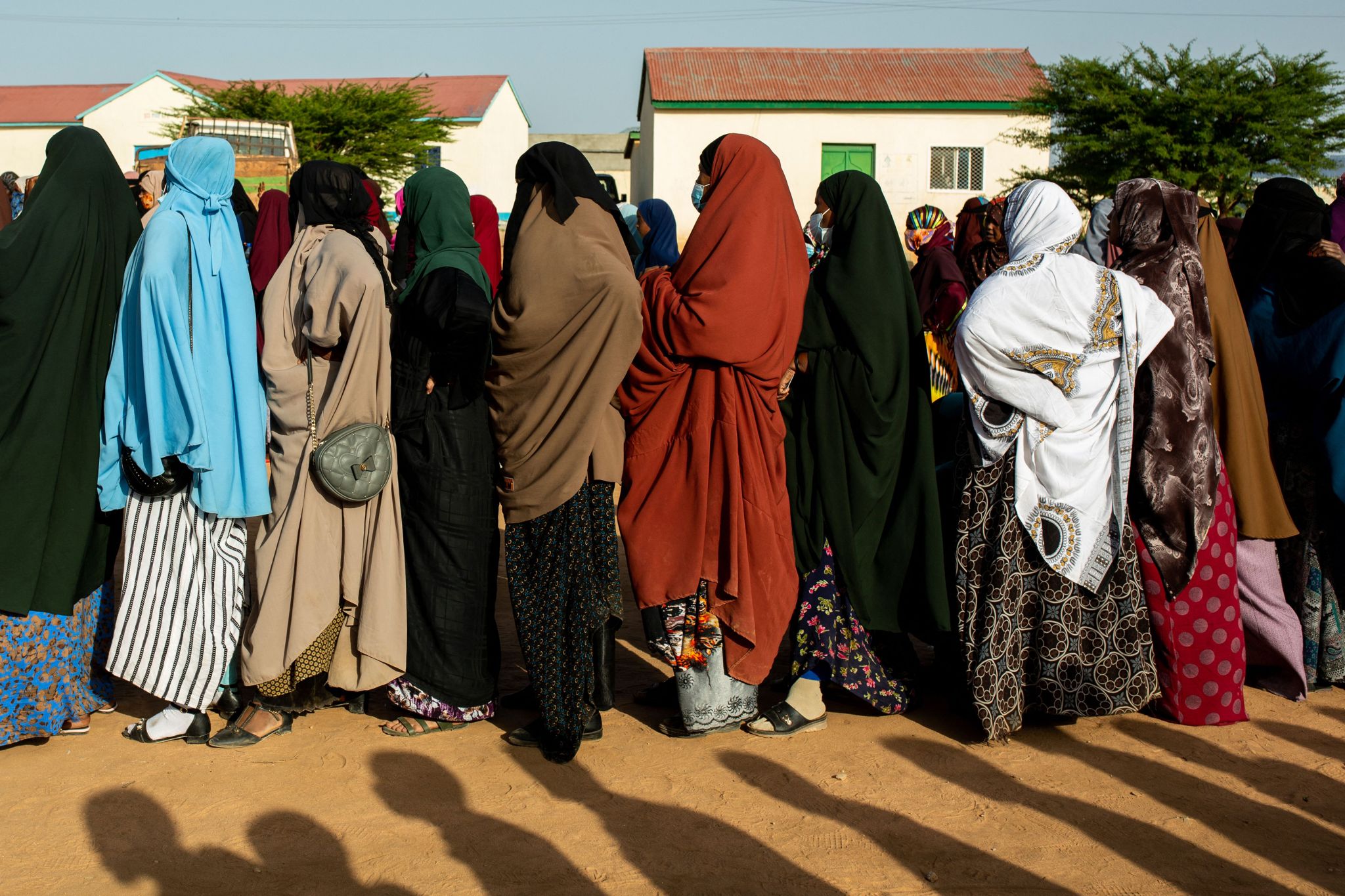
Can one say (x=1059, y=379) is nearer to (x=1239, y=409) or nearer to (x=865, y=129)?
(x=1239, y=409)

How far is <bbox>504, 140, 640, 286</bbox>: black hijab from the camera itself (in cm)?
346

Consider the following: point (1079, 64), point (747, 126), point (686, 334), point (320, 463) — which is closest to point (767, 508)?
point (686, 334)

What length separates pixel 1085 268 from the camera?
11.5ft

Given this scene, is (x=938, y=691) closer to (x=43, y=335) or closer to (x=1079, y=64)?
(x=43, y=335)

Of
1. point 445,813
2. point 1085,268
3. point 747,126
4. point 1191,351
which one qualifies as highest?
point 747,126

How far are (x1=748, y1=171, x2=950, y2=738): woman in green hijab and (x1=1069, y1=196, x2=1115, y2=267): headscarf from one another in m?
1.14

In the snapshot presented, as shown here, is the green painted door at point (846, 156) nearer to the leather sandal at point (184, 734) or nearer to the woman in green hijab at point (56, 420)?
the woman in green hijab at point (56, 420)

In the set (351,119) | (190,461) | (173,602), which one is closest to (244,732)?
(173,602)

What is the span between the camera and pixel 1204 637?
3.63m

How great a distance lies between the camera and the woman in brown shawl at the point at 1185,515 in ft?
11.8

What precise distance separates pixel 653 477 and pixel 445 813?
1200mm

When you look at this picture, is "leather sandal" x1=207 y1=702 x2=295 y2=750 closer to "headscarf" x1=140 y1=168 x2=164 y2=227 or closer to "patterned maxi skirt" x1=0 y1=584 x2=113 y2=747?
"patterned maxi skirt" x1=0 y1=584 x2=113 y2=747

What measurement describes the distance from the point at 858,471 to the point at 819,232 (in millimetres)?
1119

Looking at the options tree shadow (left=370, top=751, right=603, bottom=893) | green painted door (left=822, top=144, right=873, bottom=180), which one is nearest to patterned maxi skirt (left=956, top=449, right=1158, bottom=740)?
tree shadow (left=370, top=751, right=603, bottom=893)
